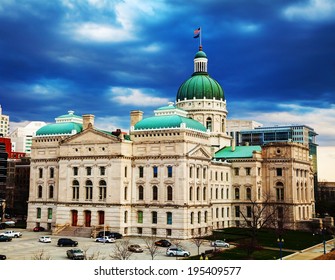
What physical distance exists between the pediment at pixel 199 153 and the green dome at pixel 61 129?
1555cm

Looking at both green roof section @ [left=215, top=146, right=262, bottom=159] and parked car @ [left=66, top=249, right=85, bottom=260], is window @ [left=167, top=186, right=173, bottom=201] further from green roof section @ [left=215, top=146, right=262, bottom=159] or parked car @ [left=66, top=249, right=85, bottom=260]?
parked car @ [left=66, top=249, right=85, bottom=260]

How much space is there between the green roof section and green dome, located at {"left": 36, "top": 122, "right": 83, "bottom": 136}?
2245cm

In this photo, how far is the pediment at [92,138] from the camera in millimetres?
60375

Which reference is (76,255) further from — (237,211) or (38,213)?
(237,211)

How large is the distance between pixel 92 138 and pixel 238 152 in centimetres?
2486

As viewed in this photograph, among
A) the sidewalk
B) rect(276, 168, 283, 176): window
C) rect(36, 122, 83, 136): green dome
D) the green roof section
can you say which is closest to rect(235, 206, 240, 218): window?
the green roof section

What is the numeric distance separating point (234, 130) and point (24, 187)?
4099 centimetres

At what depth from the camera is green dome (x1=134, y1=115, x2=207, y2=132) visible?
192ft

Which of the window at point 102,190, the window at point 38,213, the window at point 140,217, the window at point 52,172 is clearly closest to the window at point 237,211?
the window at point 140,217

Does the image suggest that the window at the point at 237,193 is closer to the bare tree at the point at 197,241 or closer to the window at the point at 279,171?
the window at the point at 279,171

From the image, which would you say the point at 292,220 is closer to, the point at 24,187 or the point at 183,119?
the point at 183,119

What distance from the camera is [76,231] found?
5922 cm
